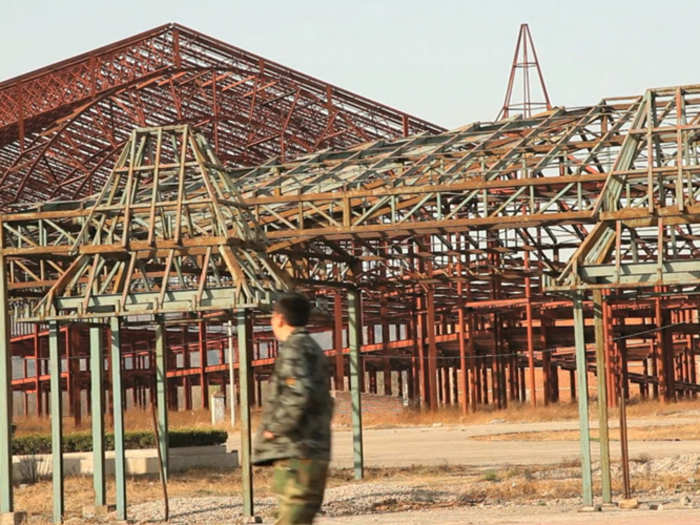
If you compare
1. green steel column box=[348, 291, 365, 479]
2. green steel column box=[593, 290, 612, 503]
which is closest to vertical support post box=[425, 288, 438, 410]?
green steel column box=[348, 291, 365, 479]

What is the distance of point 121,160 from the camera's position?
68.4 ft

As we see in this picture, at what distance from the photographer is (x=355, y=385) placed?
25344mm

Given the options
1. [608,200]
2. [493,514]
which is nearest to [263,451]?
[493,514]

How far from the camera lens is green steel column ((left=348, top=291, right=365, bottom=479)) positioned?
80.9 feet

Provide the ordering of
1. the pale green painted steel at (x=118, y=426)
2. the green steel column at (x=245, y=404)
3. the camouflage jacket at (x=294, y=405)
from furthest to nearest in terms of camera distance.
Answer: the pale green painted steel at (x=118, y=426) → the green steel column at (x=245, y=404) → the camouflage jacket at (x=294, y=405)

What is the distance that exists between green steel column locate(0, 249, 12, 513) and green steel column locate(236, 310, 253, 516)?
398 cm

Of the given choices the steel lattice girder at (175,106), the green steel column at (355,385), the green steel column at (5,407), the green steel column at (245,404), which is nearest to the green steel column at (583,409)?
the green steel column at (245,404)

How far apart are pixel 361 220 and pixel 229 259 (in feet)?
12.0

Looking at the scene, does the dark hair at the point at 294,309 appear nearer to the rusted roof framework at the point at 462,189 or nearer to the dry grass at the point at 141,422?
the rusted roof framework at the point at 462,189

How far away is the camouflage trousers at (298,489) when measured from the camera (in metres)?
8.47

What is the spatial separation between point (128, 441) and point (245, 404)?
14688 mm

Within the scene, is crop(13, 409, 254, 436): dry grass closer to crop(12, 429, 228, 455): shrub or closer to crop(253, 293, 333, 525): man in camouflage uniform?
crop(12, 429, 228, 455): shrub

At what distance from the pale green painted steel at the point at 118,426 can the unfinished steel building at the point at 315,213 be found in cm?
9

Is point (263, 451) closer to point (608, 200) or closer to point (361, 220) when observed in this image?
point (608, 200)
